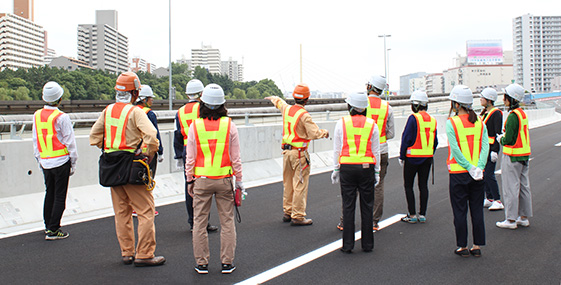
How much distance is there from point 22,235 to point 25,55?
219137 millimetres

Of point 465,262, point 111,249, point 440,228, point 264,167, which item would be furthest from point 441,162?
point 111,249

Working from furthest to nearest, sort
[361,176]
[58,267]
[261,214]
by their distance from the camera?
[261,214] → [361,176] → [58,267]

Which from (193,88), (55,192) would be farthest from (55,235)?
(193,88)

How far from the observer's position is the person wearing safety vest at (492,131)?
28.2ft

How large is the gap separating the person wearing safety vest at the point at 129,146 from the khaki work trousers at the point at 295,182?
2.60 m

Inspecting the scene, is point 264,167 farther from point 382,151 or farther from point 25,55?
point 25,55

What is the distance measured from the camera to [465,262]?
602 cm

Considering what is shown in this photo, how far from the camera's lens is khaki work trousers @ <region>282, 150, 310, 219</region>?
→ 7938mm

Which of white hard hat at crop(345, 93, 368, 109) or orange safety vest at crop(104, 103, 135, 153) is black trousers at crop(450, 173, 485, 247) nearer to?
white hard hat at crop(345, 93, 368, 109)

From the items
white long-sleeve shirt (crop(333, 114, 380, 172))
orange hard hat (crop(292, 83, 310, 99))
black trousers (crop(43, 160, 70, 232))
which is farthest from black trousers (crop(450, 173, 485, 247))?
black trousers (crop(43, 160, 70, 232))

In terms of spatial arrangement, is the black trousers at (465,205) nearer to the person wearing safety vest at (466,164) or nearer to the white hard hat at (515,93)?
the person wearing safety vest at (466,164)

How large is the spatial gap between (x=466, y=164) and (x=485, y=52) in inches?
7850

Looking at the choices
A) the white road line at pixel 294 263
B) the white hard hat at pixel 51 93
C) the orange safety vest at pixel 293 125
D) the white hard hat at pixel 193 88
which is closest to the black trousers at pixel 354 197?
the white road line at pixel 294 263

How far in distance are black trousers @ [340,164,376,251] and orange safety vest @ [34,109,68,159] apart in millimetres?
4251
